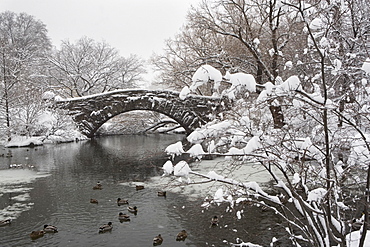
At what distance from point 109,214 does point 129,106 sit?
13878 mm

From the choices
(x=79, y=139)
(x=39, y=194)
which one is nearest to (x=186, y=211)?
(x=39, y=194)

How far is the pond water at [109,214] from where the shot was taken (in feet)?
16.4

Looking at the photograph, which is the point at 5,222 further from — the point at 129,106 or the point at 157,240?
the point at 129,106

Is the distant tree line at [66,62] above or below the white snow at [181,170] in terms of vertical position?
above

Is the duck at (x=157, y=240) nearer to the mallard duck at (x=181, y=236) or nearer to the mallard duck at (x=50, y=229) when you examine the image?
the mallard duck at (x=181, y=236)

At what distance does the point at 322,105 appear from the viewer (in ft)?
7.70

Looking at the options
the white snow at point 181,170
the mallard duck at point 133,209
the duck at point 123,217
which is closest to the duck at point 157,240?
the duck at point 123,217

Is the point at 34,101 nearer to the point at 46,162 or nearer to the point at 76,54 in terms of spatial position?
the point at 46,162

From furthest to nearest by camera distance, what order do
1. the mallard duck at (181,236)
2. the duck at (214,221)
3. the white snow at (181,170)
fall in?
the duck at (214,221)
the mallard duck at (181,236)
the white snow at (181,170)

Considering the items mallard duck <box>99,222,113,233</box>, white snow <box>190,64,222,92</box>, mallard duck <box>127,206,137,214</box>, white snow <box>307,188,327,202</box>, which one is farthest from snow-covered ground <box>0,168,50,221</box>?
white snow <box>307,188,327,202</box>

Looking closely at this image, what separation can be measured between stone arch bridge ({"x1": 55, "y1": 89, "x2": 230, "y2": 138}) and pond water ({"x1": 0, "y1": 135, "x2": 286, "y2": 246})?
9.12 meters

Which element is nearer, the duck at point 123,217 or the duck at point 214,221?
the duck at point 214,221

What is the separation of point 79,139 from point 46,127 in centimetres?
251

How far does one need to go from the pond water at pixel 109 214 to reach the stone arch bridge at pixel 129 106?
9.12m
